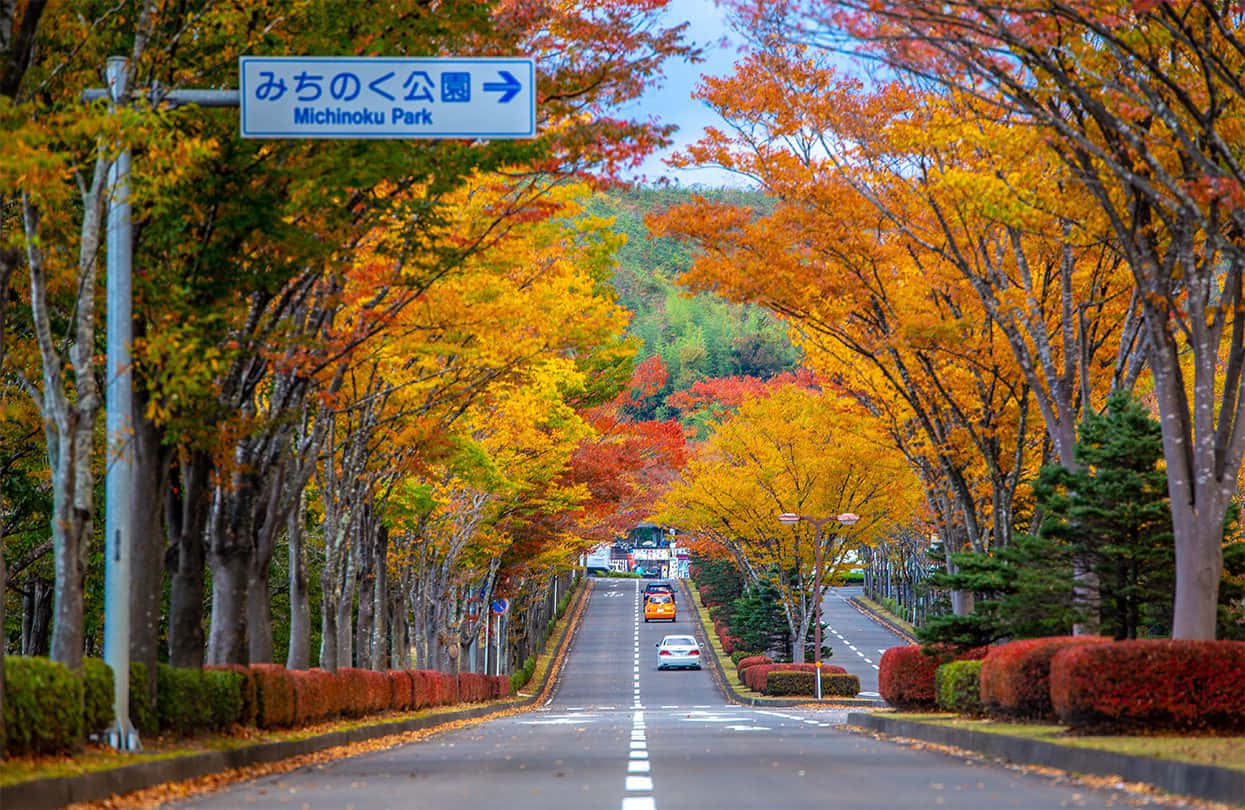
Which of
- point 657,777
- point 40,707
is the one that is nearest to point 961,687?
point 657,777

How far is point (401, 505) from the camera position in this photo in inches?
1234

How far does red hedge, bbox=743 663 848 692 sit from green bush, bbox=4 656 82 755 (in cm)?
4033

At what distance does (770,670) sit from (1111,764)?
39.6 m

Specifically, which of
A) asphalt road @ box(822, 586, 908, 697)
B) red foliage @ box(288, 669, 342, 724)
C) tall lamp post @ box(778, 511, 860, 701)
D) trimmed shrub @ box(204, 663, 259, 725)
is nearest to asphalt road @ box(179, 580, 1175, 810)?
trimmed shrub @ box(204, 663, 259, 725)

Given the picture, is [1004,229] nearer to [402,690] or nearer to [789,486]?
[402,690]

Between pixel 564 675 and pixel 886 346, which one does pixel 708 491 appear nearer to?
pixel 564 675

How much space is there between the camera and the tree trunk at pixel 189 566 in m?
17.1

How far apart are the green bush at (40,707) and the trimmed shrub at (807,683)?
39.7m

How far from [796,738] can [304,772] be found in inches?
310

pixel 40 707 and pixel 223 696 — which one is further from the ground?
pixel 40 707

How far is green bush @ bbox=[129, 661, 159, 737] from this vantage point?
13.9 m

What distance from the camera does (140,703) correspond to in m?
14.1

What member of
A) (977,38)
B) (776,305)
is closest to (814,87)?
(776,305)

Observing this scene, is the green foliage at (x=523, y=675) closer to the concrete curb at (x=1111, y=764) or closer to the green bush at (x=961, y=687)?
the green bush at (x=961, y=687)
